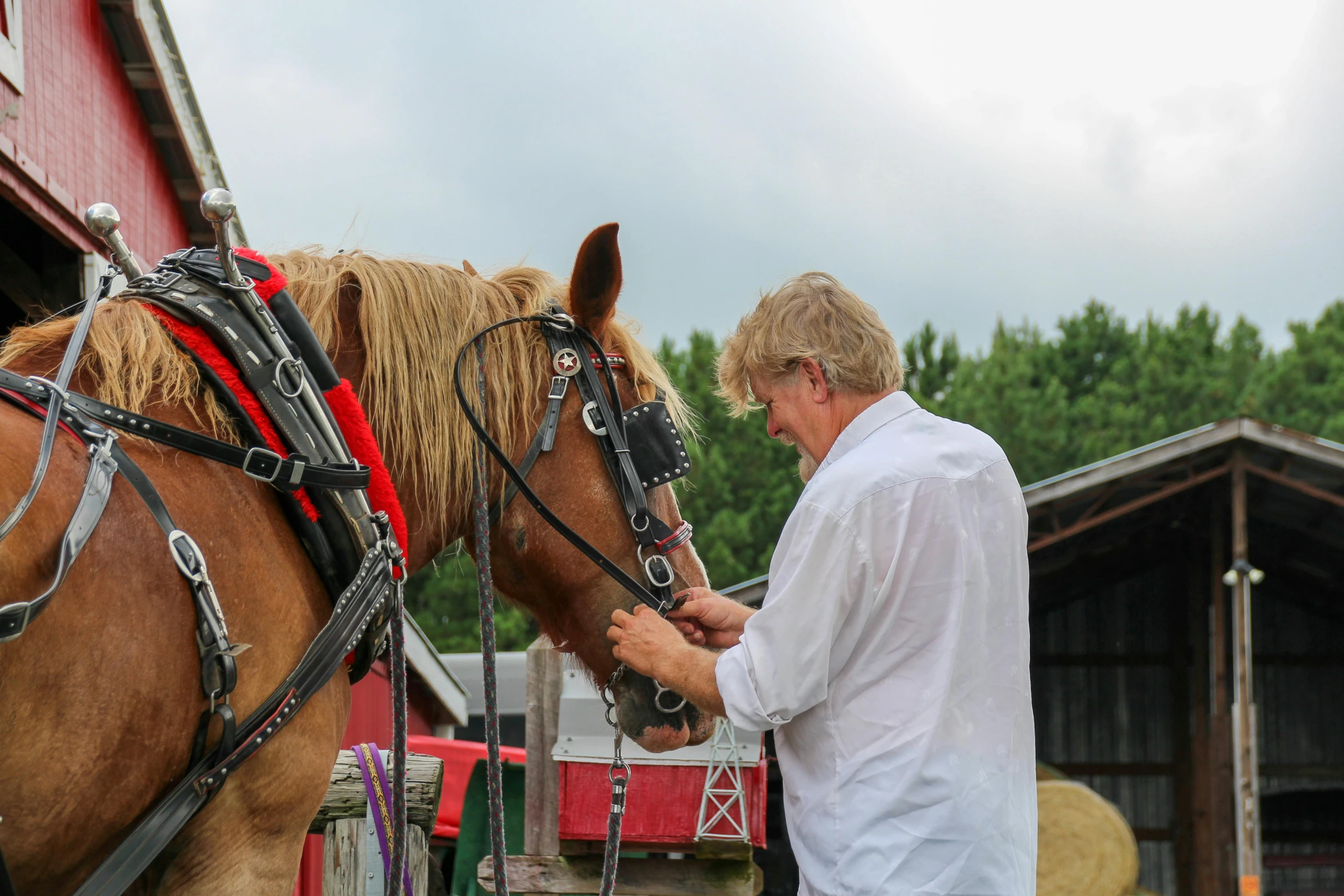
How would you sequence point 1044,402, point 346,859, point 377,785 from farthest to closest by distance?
point 1044,402, point 346,859, point 377,785

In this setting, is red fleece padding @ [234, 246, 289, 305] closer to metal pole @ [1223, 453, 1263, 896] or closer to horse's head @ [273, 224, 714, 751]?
horse's head @ [273, 224, 714, 751]

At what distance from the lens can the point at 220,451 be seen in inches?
65.8

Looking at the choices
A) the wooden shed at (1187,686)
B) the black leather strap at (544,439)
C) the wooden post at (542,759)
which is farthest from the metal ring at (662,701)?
the wooden shed at (1187,686)

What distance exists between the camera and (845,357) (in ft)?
5.87

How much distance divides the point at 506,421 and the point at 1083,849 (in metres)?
8.75

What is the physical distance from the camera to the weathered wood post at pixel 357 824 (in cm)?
303

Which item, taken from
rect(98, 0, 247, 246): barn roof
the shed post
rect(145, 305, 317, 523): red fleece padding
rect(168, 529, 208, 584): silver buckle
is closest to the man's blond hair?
rect(145, 305, 317, 523): red fleece padding

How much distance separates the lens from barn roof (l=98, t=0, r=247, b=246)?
5.79 m

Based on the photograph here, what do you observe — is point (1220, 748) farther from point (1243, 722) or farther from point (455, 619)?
point (455, 619)

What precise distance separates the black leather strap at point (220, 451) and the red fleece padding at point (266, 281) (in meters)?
0.30

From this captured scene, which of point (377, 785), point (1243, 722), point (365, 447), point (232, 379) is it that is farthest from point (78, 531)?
point (1243, 722)

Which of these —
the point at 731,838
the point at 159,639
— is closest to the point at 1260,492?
the point at 731,838

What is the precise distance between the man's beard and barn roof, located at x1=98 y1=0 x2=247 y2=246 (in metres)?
4.11

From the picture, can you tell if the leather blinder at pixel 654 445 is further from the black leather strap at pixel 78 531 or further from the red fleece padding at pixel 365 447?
the black leather strap at pixel 78 531
